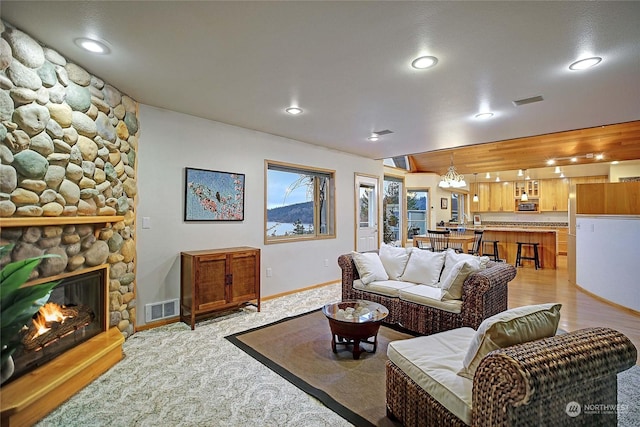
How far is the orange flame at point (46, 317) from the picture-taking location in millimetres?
2221

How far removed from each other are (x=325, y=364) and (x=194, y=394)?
41.2 inches

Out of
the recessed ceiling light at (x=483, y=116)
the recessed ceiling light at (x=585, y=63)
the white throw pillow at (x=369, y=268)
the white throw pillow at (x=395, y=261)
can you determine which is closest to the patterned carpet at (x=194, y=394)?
the white throw pillow at (x=369, y=268)

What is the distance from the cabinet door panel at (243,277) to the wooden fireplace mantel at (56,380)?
132 cm

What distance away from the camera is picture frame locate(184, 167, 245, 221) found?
3.84 meters

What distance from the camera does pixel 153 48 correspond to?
232 centimetres

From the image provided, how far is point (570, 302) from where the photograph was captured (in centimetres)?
462

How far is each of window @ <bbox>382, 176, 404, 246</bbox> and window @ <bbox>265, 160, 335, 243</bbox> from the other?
2.61m

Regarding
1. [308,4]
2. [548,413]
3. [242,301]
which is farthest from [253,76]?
[548,413]

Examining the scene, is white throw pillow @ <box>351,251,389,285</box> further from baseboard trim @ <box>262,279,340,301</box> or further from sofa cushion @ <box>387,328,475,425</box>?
sofa cushion @ <box>387,328,475,425</box>

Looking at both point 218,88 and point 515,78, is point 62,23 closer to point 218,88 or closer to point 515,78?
point 218,88

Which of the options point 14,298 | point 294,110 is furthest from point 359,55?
point 14,298

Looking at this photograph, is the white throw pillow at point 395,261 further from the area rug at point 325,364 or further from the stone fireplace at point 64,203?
the stone fireplace at point 64,203

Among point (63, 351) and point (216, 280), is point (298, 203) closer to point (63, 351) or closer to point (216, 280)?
point (216, 280)

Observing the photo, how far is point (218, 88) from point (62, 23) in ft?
4.02
